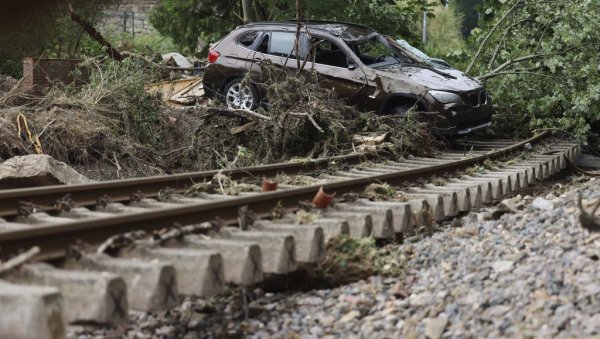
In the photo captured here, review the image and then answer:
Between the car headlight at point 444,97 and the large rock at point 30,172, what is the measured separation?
220 inches

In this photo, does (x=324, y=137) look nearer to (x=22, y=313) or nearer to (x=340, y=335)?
(x=340, y=335)

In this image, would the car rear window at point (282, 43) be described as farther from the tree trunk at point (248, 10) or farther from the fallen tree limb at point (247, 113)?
the tree trunk at point (248, 10)

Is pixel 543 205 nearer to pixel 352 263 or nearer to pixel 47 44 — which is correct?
pixel 352 263

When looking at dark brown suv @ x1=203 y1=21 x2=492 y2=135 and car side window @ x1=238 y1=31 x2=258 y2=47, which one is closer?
dark brown suv @ x1=203 y1=21 x2=492 y2=135

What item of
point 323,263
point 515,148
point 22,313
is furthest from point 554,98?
point 22,313

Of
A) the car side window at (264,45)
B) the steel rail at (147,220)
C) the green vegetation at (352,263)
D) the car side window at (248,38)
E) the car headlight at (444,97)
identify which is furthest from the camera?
the car side window at (248,38)

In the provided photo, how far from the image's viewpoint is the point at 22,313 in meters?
3.40

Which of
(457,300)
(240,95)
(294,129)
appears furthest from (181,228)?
(240,95)

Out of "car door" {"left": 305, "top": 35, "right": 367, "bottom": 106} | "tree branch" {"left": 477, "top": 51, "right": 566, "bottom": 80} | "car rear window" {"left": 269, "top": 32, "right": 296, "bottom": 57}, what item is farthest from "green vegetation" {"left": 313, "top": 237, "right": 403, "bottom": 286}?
"tree branch" {"left": 477, "top": 51, "right": 566, "bottom": 80}

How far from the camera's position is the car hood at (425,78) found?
12375mm

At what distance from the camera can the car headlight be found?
12.2 meters

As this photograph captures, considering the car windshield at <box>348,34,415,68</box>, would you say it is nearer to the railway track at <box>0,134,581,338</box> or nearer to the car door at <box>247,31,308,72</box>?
the car door at <box>247,31,308,72</box>

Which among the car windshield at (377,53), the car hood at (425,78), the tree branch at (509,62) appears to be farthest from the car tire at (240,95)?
the tree branch at (509,62)

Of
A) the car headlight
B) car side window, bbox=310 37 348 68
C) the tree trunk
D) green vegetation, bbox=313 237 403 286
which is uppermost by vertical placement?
the tree trunk
